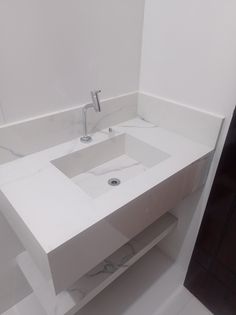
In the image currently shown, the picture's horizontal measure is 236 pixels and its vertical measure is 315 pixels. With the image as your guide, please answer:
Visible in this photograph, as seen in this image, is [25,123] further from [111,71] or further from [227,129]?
[227,129]

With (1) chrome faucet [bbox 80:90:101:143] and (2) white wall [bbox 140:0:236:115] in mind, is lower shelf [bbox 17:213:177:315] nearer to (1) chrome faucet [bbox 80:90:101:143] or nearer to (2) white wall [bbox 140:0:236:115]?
(1) chrome faucet [bbox 80:90:101:143]

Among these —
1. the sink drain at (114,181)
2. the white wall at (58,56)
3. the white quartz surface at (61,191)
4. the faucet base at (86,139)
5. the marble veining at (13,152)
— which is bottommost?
the sink drain at (114,181)

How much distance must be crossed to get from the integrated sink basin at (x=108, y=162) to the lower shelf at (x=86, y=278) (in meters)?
0.39

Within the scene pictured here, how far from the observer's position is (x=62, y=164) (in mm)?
974

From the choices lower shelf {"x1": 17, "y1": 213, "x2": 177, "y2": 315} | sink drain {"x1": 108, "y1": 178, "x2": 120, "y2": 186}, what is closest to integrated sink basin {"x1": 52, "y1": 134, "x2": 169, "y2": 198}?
sink drain {"x1": 108, "y1": 178, "x2": 120, "y2": 186}

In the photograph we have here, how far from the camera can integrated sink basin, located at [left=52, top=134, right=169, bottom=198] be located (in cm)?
100

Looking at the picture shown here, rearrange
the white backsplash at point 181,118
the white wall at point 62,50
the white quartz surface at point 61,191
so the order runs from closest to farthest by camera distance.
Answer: the white quartz surface at point 61,191 → the white wall at point 62,50 → the white backsplash at point 181,118

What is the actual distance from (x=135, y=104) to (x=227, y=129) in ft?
1.71

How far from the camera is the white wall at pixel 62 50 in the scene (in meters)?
0.77

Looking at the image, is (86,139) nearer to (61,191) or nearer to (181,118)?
(61,191)

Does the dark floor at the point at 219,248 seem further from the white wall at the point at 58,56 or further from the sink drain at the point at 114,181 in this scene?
the white wall at the point at 58,56

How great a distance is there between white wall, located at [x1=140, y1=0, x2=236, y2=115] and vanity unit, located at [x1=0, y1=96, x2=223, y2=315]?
87mm

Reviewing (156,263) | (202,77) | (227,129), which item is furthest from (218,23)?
(156,263)

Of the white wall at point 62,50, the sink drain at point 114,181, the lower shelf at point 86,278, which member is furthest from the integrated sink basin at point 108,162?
the lower shelf at point 86,278
